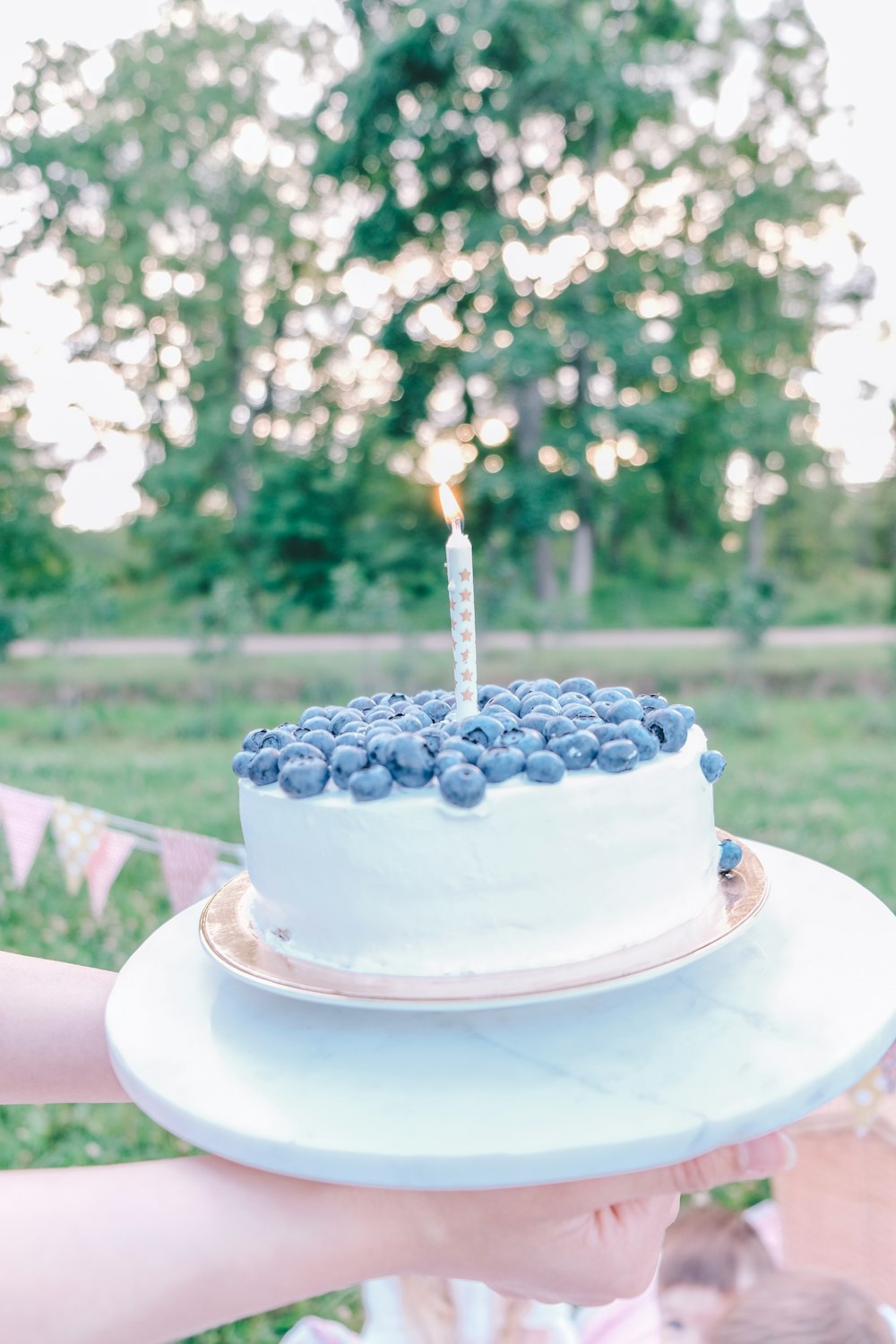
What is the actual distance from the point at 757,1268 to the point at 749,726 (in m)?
7.64

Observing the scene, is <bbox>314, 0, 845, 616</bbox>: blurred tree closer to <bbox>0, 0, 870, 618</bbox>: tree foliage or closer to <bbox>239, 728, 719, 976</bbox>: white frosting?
<bbox>0, 0, 870, 618</bbox>: tree foliage

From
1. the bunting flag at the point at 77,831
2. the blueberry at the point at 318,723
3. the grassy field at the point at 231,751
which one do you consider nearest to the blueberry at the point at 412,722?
the blueberry at the point at 318,723

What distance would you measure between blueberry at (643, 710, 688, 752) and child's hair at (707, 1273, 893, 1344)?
131cm

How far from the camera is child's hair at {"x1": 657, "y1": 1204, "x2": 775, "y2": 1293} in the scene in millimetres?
2260

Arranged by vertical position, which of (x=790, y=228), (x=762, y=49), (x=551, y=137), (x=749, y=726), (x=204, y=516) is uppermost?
(x=762, y=49)

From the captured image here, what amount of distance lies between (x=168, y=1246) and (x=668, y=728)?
2.41 ft

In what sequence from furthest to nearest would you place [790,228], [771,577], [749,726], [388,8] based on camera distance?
[790,228]
[388,8]
[771,577]
[749,726]

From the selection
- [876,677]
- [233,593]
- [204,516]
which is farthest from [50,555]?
[876,677]

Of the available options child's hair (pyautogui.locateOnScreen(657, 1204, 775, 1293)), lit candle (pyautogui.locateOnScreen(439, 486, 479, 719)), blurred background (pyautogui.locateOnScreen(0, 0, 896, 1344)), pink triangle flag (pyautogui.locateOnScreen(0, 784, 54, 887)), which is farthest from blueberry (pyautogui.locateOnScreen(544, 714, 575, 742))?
blurred background (pyautogui.locateOnScreen(0, 0, 896, 1344))

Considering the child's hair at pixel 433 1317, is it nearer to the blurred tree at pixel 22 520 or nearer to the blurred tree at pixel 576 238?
the blurred tree at pixel 576 238

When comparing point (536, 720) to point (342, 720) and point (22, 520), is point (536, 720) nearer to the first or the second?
point (342, 720)

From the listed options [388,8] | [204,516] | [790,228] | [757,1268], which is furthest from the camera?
[204,516]

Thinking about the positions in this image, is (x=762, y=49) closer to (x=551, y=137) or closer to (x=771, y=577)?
(x=551, y=137)

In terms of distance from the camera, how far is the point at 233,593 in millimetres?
12023
